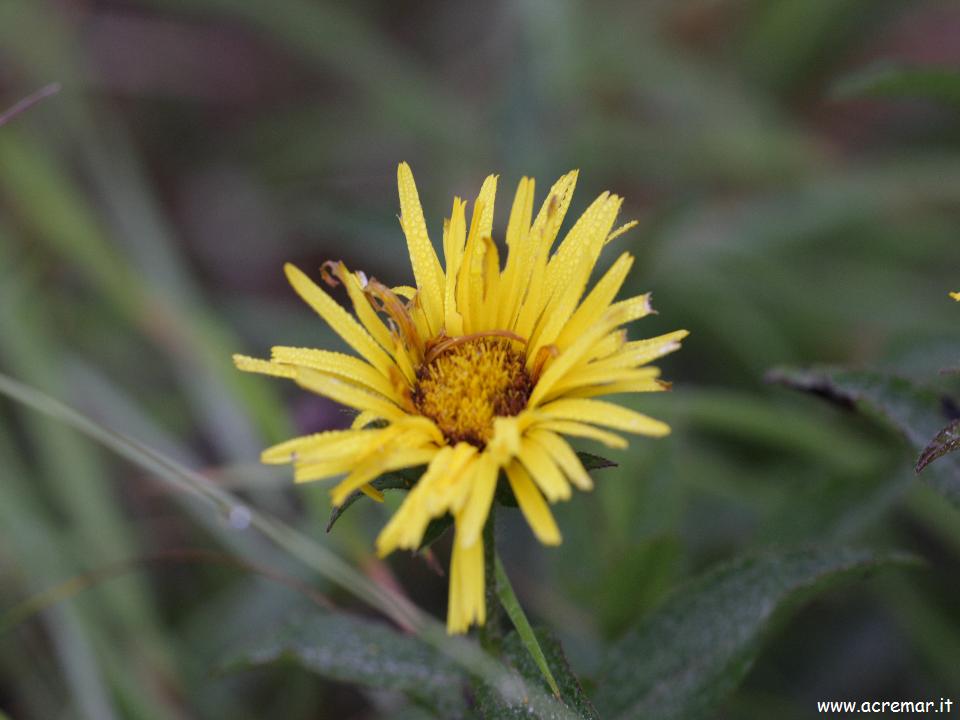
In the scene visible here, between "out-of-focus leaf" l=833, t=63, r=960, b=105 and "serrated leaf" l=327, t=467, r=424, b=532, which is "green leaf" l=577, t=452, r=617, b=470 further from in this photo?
"out-of-focus leaf" l=833, t=63, r=960, b=105

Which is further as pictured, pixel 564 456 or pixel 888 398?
pixel 888 398

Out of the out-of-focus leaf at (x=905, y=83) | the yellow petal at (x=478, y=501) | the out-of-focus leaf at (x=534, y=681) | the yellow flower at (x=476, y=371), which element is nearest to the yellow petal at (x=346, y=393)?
the yellow flower at (x=476, y=371)

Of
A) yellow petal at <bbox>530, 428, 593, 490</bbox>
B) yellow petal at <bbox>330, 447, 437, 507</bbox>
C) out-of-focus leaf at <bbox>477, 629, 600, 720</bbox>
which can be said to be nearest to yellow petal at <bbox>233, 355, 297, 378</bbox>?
yellow petal at <bbox>330, 447, 437, 507</bbox>

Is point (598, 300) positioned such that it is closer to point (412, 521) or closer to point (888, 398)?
point (412, 521)

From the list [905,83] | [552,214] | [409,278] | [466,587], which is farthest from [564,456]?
[409,278]

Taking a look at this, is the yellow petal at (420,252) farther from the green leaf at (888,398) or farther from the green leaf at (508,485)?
the green leaf at (888,398)

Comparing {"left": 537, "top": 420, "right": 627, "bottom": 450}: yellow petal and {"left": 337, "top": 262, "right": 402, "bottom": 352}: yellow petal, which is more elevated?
{"left": 337, "top": 262, "right": 402, "bottom": 352}: yellow petal

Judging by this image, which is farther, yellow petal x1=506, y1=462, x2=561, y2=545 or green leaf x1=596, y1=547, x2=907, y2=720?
green leaf x1=596, y1=547, x2=907, y2=720
